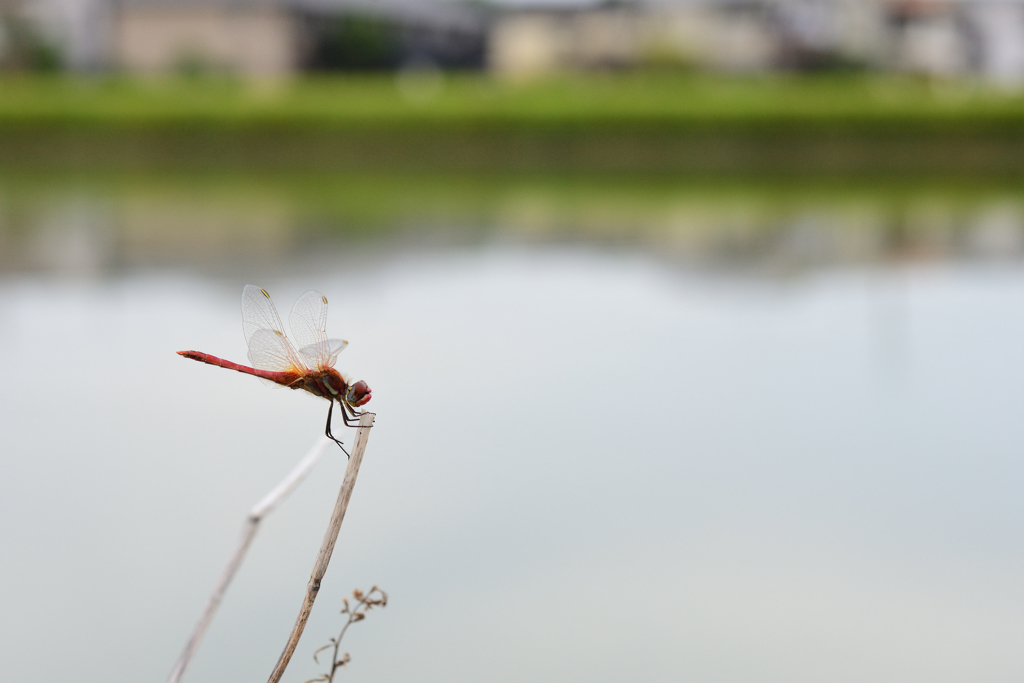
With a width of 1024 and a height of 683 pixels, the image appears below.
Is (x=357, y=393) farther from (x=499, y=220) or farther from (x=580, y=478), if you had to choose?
(x=499, y=220)

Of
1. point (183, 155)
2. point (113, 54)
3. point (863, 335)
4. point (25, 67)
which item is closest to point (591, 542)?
point (863, 335)

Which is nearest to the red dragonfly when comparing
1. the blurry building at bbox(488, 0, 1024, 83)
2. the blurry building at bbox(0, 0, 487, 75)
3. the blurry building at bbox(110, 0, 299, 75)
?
the blurry building at bbox(0, 0, 487, 75)

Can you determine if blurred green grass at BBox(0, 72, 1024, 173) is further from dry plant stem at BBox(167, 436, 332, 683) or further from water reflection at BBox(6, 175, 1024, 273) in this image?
dry plant stem at BBox(167, 436, 332, 683)

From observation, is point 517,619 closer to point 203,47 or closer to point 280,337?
point 280,337

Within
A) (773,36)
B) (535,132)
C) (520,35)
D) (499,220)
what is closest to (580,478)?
(499,220)

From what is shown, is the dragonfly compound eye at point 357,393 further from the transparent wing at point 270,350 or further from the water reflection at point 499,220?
the water reflection at point 499,220

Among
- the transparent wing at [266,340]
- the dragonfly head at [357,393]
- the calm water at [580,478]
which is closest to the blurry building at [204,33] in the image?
the calm water at [580,478]
